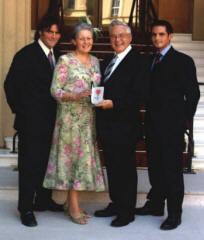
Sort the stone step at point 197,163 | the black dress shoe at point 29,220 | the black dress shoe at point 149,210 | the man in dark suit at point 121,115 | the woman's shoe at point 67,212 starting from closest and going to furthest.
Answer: the man in dark suit at point 121,115
the black dress shoe at point 29,220
the woman's shoe at point 67,212
the black dress shoe at point 149,210
the stone step at point 197,163

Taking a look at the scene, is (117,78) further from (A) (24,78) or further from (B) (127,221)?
(B) (127,221)

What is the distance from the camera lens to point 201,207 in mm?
5109

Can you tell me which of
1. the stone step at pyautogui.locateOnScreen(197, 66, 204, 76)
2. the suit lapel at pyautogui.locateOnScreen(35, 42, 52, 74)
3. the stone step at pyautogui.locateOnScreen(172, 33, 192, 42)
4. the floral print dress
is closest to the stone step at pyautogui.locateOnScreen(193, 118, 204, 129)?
the stone step at pyautogui.locateOnScreen(197, 66, 204, 76)

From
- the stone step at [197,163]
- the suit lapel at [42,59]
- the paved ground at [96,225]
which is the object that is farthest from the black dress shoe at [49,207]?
the stone step at [197,163]

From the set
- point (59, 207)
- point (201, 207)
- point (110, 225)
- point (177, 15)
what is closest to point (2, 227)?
point (59, 207)

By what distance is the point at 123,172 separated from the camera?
14.6ft

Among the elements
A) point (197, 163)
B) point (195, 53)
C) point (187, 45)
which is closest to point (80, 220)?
point (197, 163)

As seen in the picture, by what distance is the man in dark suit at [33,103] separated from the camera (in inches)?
171

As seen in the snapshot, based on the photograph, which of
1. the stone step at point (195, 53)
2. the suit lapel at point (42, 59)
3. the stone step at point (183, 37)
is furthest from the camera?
the stone step at point (183, 37)

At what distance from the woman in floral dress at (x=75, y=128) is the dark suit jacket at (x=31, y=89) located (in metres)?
0.12

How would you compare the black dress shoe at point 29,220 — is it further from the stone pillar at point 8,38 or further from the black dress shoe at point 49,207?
the stone pillar at point 8,38

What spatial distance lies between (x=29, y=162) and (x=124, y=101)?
38.1 inches

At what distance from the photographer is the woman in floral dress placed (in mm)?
4289

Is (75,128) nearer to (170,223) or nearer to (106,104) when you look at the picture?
(106,104)
